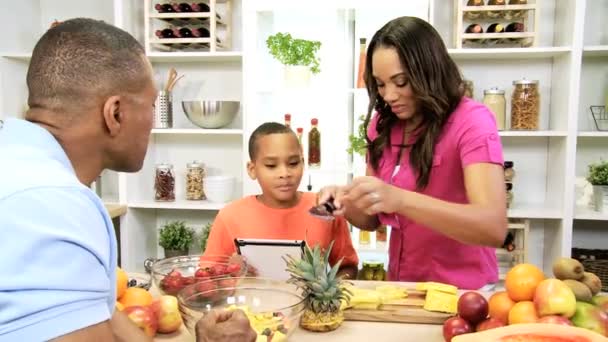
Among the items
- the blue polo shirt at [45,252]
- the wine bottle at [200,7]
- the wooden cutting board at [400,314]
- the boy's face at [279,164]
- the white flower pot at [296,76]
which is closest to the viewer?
the blue polo shirt at [45,252]

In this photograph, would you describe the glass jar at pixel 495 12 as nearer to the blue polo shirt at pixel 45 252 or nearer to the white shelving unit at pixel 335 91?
the white shelving unit at pixel 335 91

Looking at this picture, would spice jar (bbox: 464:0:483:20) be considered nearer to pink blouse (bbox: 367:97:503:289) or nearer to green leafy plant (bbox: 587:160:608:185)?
green leafy plant (bbox: 587:160:608:185)

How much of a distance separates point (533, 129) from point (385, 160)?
4.32 ft

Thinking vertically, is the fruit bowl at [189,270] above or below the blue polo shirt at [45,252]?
below

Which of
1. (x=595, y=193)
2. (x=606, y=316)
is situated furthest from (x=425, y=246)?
(x=595, y=193)

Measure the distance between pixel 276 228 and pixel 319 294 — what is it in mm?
705

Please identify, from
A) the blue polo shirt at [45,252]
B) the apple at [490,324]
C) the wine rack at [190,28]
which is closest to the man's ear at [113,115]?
the blue polo shirt at [45,252]

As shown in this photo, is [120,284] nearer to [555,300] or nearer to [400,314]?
[400,314]

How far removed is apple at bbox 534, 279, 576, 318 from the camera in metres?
0.96

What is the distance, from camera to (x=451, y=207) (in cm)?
124

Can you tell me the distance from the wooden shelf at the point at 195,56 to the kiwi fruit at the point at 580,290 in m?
2.00

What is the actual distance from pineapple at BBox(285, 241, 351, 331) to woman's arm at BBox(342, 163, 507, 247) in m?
0.20

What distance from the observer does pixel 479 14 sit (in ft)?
8.34

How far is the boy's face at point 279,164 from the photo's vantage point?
5.69 ft
